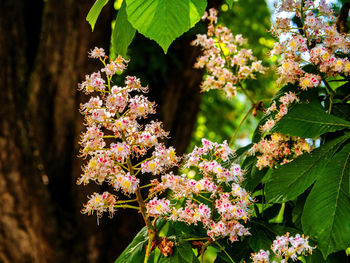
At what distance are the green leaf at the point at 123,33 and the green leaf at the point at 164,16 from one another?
158mm

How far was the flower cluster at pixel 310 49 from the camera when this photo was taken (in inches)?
37.1

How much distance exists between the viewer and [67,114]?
2729mm

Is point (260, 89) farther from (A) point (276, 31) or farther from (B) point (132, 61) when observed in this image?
(A) point (276, 31)

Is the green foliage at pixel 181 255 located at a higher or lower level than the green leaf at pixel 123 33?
lower

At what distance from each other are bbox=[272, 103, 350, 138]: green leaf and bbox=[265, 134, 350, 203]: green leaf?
42 millimetres

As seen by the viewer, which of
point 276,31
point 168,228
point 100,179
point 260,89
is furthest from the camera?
point 260,89

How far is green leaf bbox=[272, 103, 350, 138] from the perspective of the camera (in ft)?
2.83

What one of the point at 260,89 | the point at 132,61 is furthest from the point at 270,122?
the point at 260,89

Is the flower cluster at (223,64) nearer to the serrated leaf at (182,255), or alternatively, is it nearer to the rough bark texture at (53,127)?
the serrated leaf at (182,255)

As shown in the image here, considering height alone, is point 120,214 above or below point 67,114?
below

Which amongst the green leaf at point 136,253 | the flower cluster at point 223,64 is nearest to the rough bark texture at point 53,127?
the flower cluster at point 223,64

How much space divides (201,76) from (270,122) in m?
1.71

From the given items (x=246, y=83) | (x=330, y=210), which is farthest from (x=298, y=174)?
(x=246, y=83)

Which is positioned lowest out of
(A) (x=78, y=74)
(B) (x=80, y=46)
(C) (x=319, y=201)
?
(C) (x=319, y=201)
